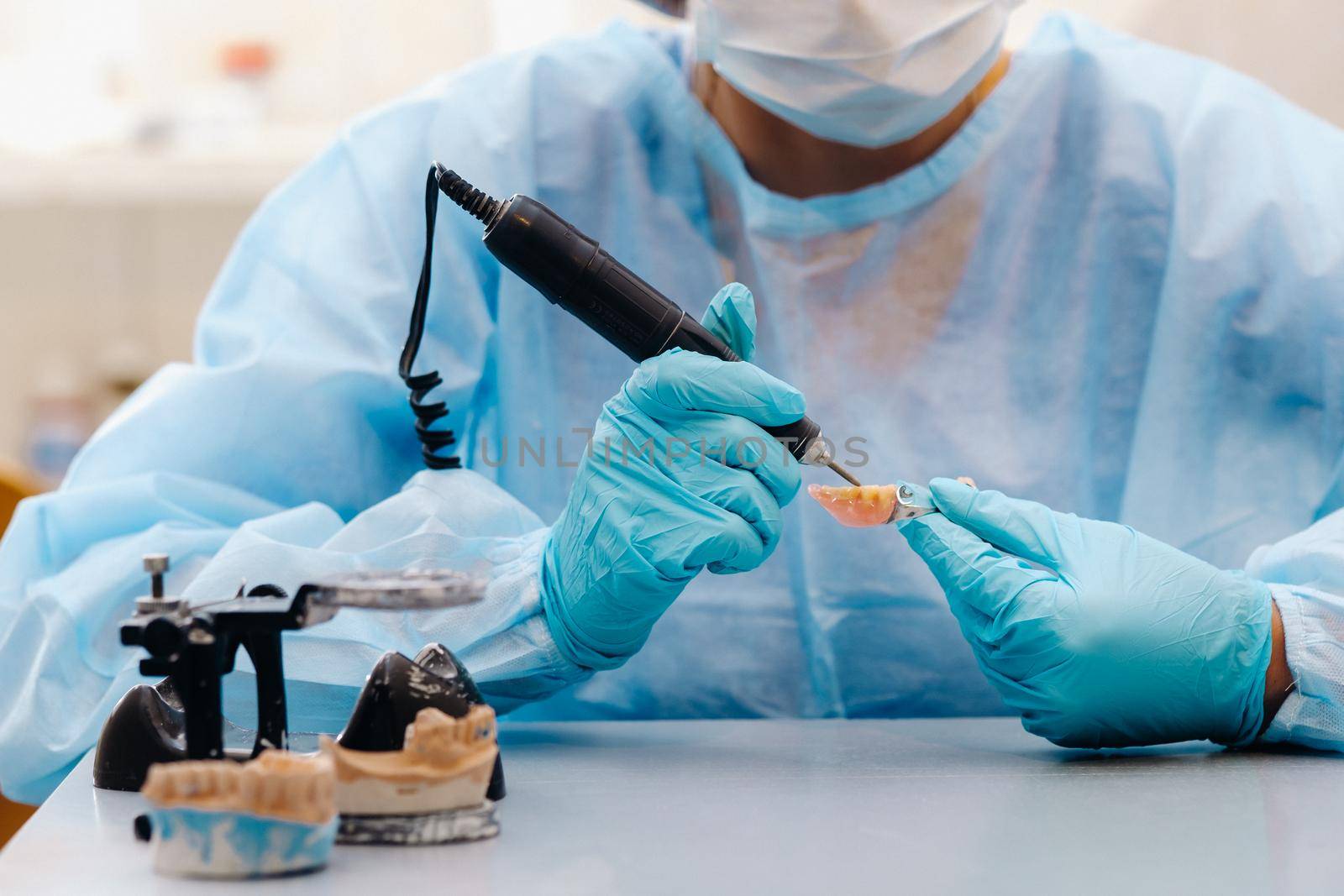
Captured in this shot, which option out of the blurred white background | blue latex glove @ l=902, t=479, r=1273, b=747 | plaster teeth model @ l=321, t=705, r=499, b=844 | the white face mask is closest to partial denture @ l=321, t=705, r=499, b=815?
plaster teeth model @ l=321, t=705, r=499, b=844

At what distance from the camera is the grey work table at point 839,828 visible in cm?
50

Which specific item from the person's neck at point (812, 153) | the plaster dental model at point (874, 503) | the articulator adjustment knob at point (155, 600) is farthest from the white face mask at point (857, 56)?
the articulator adjustment knob at point (155, 600)

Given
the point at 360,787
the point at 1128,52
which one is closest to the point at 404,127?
the point at 1128,52

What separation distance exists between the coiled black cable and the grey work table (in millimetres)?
270

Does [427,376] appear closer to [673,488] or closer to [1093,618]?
[673,488]

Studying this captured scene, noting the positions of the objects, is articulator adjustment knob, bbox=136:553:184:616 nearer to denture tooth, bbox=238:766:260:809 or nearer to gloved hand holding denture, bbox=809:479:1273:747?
denture tooth, bbox=238:766:260:809

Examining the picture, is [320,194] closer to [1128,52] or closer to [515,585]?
[515,585]

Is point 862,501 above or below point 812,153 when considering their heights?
below

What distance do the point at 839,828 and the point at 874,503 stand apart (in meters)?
0.25

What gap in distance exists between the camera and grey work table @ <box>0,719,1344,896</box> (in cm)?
50

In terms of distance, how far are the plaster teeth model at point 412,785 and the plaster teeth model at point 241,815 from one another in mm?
38

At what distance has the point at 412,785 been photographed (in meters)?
0.55

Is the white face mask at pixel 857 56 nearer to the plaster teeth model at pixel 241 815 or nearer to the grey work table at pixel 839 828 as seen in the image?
the grey work table at pixel 839 828
